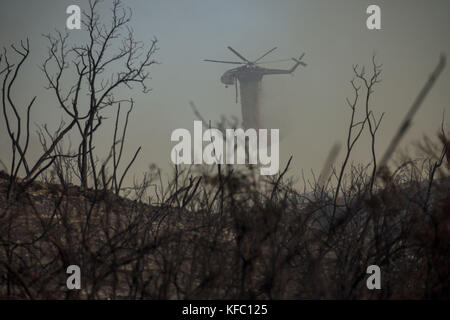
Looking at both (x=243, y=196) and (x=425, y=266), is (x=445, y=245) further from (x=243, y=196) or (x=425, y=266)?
(x=243, y=196)

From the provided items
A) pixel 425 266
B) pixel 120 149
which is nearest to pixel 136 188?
pixel 120 149

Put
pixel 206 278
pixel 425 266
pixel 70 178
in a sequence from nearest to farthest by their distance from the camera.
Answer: pixel 206 278, pixel 425 266, pixel 70 178

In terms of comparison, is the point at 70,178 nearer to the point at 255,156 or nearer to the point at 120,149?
the point at 120,149

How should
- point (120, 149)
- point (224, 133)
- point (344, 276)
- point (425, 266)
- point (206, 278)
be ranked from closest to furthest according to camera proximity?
1. point (224, 133)
2. point (206, 278)
3. point (344, 276)
4. point (425, 266)
5. point (120, 149)

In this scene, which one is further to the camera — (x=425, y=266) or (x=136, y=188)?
(x=136, y=188)

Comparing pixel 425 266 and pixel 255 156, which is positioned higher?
pixel 255 156

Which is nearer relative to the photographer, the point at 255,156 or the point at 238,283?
the point at 255,156

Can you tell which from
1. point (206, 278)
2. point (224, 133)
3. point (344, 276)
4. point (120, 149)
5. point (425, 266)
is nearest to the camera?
point (224, 133)
